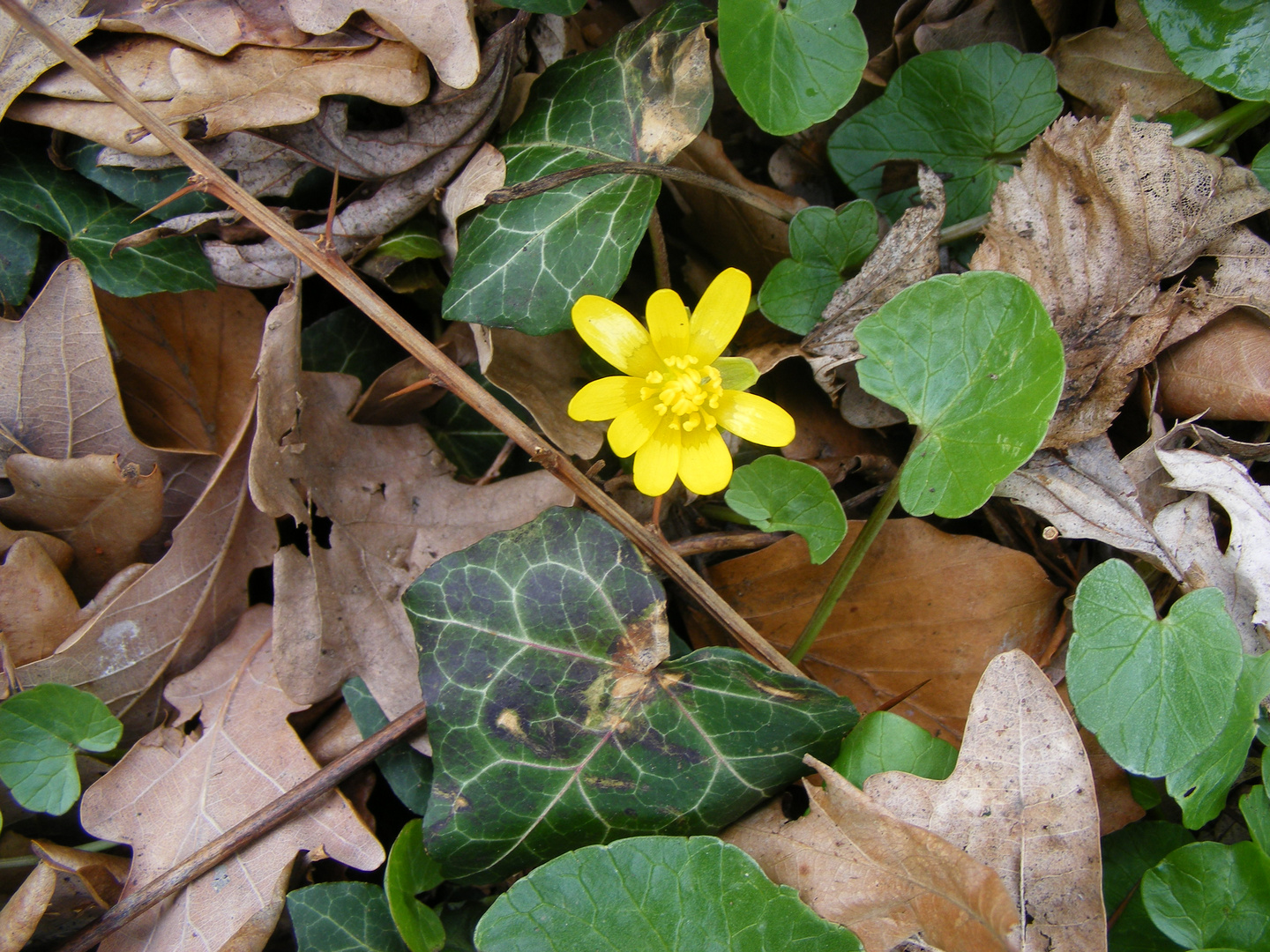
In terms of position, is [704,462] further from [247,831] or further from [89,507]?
[89,507]

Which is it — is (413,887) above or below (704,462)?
below

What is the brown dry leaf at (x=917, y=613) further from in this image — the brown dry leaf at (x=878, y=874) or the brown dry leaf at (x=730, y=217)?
the brown dry leaf at (x=730, y=217)

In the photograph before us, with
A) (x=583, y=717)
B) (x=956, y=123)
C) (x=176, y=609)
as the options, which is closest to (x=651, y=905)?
(x=583, y=717)

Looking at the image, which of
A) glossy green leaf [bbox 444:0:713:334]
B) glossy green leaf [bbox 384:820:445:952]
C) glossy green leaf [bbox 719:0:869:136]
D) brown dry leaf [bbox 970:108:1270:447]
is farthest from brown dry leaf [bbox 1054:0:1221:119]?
glossy green leaf [bbox 384:820:445:952]

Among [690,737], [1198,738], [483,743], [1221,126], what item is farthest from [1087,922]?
[1221,126]

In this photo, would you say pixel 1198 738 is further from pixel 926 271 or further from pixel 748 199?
pixel 748 199

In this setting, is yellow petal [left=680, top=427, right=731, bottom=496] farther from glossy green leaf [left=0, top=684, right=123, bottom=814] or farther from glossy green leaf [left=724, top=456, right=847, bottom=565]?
glossy green leaf [left=0, top=684, right=123, bottom=814]
